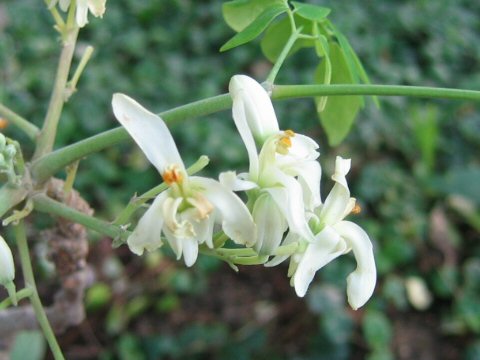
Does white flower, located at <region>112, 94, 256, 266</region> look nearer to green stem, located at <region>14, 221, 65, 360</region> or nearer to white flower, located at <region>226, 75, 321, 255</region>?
white flower, located at <region>226, 75, 321, 255</region>

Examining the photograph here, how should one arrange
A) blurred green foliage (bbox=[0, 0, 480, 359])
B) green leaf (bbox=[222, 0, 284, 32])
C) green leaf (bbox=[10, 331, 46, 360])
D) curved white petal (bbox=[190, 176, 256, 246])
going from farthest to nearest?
blurred green foliage (bbox=[0, 0, 480, 359]) < green leaf (bbox=[10, 331, 46, 360]) < green leaf (bbox=[222, 0, 284, 32]) < curved white petal (bbox=[190, 176, 256, 246])

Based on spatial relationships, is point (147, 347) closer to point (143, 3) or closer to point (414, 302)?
point (414, 302)

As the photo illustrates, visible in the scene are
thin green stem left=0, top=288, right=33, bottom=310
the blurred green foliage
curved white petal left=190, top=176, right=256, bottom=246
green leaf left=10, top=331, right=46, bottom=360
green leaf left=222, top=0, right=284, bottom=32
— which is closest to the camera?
curved white petal left=190, top=176, right=256, bottom=246

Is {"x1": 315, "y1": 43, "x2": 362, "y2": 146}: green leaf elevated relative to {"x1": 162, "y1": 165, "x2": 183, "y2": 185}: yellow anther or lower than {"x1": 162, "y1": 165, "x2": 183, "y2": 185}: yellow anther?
lower

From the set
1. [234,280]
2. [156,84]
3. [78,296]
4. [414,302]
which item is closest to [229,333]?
[234,280]

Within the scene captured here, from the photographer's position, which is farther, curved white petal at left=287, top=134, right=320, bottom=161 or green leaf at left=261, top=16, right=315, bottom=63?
green leaf at left=261, top=16, right=315, bottom=63

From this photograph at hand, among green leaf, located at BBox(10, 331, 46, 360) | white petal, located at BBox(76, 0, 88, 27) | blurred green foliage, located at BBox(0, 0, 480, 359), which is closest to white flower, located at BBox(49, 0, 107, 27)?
white petal, located at BBox(76, 0, 88, 27)

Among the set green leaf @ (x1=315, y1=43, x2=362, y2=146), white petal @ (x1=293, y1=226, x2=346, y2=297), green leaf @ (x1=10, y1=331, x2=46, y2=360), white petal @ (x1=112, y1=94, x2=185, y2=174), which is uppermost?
white petal @ (x1=112, y1=94, x2=185, y2=174)
